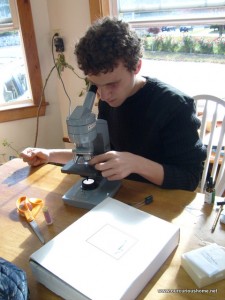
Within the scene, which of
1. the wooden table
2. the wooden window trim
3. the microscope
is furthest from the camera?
the wooden window trim

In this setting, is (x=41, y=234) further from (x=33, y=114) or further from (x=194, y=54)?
(x=33, y=114)

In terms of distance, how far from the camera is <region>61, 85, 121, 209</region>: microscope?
36.2 inches

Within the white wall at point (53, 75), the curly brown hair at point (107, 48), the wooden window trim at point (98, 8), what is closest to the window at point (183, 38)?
the wooden window trim at point (98, 8)

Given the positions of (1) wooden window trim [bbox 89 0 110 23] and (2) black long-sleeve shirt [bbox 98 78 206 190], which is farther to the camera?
(1) wooden window trim [bbox 89 0 110 23]

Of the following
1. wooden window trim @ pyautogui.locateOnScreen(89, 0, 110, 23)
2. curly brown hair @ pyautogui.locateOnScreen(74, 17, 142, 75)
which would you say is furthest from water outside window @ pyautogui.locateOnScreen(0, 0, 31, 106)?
curly brown hair @ pyautogui.locateOnScreen(74, 17, 142, 75)

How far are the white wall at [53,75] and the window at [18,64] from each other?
62 mm

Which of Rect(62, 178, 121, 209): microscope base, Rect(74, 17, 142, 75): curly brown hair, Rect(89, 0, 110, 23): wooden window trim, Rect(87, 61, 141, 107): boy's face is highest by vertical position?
Rect(89, 0, 110, 23): wooden window trim

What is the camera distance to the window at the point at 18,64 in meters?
2.32

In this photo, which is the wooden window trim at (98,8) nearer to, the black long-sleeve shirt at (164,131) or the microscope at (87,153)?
the black long-sleeve shirt at (164,131)

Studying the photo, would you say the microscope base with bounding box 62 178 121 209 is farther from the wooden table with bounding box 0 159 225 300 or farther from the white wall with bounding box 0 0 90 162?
the white wall with bounding box 0 0 90 162

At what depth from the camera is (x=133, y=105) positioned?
1.26 meters

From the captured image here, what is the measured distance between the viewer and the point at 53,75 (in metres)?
2.54

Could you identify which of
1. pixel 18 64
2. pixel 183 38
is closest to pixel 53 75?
pixel 18 64

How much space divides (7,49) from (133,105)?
163 cm
